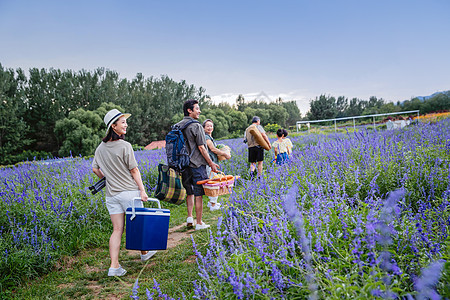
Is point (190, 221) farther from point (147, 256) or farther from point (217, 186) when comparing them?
point (147, 256)

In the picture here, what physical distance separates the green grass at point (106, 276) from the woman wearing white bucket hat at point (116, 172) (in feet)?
0.86

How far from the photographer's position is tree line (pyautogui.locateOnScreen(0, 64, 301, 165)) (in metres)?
30.4

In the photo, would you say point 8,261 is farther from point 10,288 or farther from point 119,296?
point 119,296

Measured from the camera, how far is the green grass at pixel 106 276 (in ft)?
11.3

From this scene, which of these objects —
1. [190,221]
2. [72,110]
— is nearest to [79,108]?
A: [72,110]

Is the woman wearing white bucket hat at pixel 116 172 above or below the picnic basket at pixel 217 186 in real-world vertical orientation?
above

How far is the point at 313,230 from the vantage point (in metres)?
2.23

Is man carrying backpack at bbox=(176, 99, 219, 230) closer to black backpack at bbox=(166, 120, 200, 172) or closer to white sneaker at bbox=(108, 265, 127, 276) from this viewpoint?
black backpack at bbox=(166, 120, 200, 172)

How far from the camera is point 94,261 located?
14.6 ft

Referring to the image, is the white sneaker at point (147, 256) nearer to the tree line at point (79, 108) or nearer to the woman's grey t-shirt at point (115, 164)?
the woman's grey t-shirt at point (115, 164)

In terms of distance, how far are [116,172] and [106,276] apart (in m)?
1.38

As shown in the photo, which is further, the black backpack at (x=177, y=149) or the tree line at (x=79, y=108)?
the tree line at (x=79, y=108)

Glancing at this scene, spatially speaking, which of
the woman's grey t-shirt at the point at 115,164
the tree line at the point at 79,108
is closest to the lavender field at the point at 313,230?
the woman's grey t-shirt at the point at 115,164

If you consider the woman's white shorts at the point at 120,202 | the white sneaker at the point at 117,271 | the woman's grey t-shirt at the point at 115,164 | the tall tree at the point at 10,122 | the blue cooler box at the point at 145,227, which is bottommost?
the white sneaker at the point at 117,271
